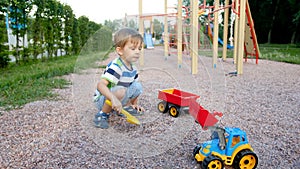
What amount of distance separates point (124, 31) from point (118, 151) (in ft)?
3.43

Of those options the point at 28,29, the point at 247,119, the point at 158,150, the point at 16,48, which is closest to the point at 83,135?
the point at 158,150

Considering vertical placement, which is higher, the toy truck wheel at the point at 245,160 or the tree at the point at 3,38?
the tree at the point at 3,38

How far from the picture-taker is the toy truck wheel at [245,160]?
209 centimetres

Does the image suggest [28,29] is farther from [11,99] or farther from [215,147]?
[215,147]

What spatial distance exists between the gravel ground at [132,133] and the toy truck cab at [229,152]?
0.17 metres

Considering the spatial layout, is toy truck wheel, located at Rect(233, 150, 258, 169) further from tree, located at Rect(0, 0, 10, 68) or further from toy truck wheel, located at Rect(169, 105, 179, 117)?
tree, located at Rect(0, 0, 10, 68)

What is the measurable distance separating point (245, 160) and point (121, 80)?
50.9 inches

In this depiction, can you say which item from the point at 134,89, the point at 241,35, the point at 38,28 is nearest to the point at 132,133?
the point at 134,89

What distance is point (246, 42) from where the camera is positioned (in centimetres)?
964

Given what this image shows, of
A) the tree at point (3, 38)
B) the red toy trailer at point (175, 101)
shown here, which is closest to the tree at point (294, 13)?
the tree at point (3, 38)

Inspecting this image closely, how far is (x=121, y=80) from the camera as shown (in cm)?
263

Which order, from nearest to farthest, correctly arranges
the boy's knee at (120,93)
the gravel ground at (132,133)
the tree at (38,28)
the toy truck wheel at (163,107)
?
the gravel ground at (132,133) → the boy's knee at (120,93) → the toy truck wheel at (163,107) → the tree at (38,28)

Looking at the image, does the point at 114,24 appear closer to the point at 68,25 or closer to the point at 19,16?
the point at 19,16

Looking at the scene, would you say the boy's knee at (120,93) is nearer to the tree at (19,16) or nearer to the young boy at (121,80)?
the young boy at (121,80)
